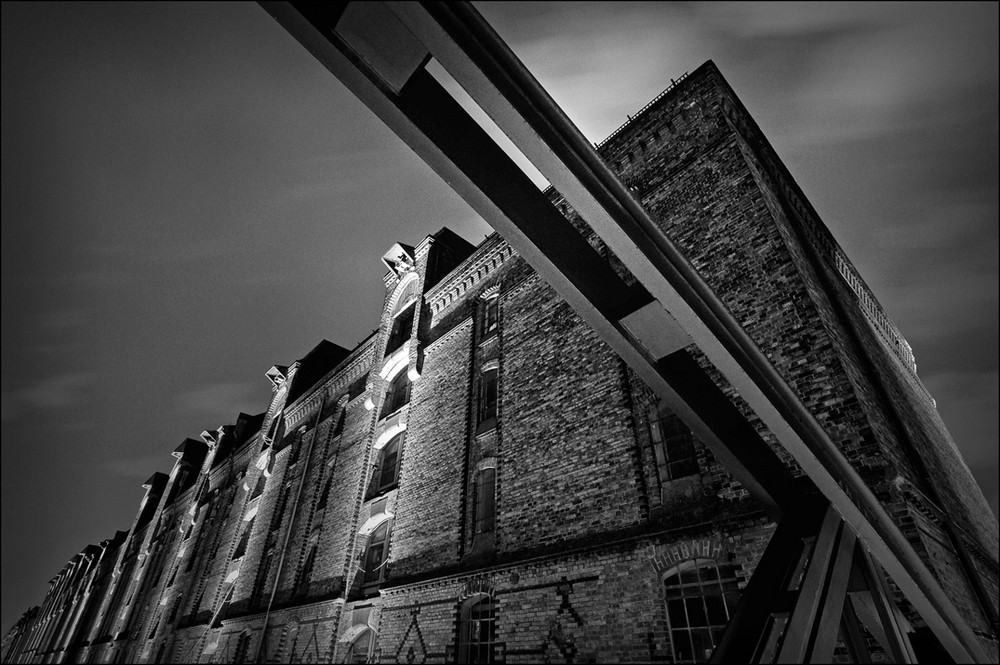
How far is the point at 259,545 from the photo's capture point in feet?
54.5

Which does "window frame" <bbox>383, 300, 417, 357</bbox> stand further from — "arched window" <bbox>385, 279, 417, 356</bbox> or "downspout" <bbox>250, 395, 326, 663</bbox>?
"downspout" <bbox>250, 395, 326, 663</bbox>

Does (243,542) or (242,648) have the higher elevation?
(243,542)

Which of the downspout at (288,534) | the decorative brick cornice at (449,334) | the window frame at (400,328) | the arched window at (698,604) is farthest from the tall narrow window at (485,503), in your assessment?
the downspout at (288,534)

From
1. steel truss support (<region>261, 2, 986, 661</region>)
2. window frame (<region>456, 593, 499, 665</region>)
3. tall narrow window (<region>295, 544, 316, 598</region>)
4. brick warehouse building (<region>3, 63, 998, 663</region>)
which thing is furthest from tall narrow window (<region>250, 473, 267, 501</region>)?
steel truss support (<region>261, 2, 986, 661</region>)

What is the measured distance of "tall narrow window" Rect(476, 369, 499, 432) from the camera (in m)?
10.0

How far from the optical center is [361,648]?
10289 mm

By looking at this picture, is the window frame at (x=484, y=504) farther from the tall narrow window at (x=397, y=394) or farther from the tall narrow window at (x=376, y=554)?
the tall narrow window at (x=397, y=394)

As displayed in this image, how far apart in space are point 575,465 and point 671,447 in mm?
1528

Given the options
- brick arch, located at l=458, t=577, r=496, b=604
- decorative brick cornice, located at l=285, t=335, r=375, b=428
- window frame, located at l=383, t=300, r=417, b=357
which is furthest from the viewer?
Answer: decorative brick cornice, located at l=285, t=335, r=375, b=428

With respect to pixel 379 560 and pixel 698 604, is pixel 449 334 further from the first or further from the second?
pixel 698 604

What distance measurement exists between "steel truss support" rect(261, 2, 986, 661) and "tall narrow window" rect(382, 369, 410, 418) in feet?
38.2

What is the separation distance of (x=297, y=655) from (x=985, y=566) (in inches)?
535

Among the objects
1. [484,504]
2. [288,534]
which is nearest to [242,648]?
[288,534]

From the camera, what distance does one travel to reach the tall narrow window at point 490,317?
37.0ft
